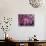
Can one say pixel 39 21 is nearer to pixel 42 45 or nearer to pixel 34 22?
pixel 34 22

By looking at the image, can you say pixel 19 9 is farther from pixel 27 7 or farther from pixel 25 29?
pixel 25 29

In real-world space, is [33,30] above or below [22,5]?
below

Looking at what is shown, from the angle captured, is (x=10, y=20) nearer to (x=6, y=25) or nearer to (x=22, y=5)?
(x=6, y=25)

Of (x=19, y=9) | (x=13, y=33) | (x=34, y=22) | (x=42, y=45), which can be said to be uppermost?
(x=19, y=9)

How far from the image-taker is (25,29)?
3977mm

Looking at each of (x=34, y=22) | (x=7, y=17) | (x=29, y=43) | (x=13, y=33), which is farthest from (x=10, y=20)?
(x=29, y=43)

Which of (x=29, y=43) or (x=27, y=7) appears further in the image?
(x=27, y=7)

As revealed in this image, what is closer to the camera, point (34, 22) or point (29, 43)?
point (29, 43)

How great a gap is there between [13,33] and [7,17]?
0.49 m

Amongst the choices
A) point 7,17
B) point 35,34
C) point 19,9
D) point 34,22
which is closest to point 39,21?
point 34,22

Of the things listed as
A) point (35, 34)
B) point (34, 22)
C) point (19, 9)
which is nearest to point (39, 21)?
point (34, 22)

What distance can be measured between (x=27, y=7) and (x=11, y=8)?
1.52 feet

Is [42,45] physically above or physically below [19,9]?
below

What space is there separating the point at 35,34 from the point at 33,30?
0.13 m
